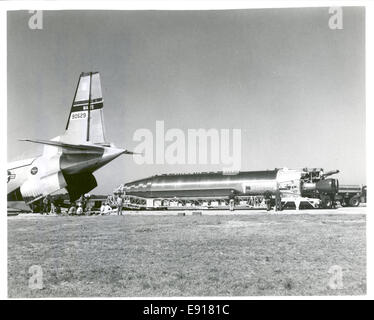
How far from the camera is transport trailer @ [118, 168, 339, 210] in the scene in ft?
68.8

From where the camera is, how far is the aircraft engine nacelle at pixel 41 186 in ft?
32.7

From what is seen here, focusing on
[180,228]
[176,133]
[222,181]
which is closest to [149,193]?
[222,181]

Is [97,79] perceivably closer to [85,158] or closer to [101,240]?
[85,158]

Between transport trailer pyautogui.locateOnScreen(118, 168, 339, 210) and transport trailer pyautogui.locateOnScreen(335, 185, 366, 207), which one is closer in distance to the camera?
transport trailer pyautogui.locateOnScreen(118, 168, 339, 210)

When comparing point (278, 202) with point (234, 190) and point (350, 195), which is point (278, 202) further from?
point (350, 195)

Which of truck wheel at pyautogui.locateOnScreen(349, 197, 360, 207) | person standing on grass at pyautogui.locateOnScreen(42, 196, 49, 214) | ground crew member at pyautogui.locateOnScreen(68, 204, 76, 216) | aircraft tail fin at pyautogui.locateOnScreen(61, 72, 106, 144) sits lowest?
truck wheel at pyautogui.locateOnScreen(349, 197, 360, 207)

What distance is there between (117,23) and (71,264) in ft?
17.3

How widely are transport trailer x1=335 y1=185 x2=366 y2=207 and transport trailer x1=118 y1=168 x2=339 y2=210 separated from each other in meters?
2.77

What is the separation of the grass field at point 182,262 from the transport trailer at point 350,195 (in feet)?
47.9

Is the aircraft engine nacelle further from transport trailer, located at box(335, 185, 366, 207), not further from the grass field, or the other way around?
transport trailer, located at box(335, 185, 366, 207)

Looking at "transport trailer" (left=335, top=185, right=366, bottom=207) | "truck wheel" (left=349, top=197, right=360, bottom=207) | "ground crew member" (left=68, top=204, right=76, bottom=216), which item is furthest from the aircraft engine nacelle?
"truck wheel" (left=349, top=197, right=360, bottom=207)

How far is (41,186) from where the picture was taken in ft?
33.8

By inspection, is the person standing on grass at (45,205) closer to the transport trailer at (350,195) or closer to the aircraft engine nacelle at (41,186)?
the aircraft engine nacelle at (41,186)
